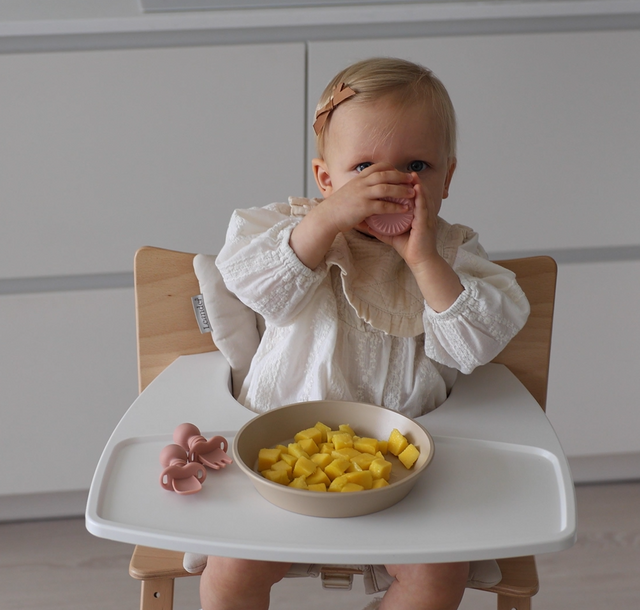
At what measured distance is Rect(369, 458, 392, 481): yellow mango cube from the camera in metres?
0.67

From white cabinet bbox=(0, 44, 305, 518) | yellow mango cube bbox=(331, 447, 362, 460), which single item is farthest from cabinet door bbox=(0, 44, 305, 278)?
yellow mango cube bbox=(331, 447, 362, 460)

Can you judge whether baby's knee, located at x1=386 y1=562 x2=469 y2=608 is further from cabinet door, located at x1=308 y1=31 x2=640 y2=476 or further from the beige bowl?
cabinet door, located at x1=308 y1=31 x2=640 y2=476

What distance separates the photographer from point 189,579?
1457 mm

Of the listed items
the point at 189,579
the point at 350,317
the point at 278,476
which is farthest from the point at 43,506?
the point at 278,476

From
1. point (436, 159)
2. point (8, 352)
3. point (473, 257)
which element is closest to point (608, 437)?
point (473, 257)

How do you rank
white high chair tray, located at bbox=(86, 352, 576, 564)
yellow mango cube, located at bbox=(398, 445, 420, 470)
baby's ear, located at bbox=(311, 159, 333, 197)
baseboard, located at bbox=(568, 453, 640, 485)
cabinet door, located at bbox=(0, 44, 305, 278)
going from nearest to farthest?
white high chair tray, located at bbox=(86, 352, 576, 564)
yellow mango cube, located at bbox=(398, 445, 420, 470)
baby's ear, located at bbox=(311, 159, 333, 197)
cabinet door, located at bbox=(0, 44, 305, 278)
baseboard, located at bbox=(568, 453, 640, 485)

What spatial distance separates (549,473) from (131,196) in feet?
3.18

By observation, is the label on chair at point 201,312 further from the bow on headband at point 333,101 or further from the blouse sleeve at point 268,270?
the bow on headband at point 333,101

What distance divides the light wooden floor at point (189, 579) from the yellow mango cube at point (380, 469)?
83cm

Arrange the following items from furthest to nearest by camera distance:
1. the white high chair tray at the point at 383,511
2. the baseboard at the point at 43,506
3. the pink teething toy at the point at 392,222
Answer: the baseboard at the point at 43,506
the pink teething toy at the point at 392,222
the white high chair tray at the point at 383,511

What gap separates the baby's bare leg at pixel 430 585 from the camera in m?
0.82

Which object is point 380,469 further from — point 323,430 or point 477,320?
point 477,320

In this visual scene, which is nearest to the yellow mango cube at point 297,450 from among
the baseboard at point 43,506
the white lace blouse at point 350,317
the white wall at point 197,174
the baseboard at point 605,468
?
the white lace blouse at point 350,317

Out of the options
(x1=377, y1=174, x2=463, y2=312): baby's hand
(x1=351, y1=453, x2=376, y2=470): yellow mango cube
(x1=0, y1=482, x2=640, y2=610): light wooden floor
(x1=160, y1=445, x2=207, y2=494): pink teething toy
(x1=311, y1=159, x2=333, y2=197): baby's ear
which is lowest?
(x1=0, y1=482, x2=640, y2=610): light wooden floor
